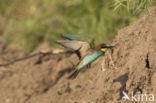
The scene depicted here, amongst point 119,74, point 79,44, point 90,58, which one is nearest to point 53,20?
point 79,44

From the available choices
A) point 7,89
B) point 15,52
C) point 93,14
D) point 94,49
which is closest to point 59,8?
point 93,14

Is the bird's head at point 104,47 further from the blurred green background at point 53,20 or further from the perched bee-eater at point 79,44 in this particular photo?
the blurred green background at point 53,20

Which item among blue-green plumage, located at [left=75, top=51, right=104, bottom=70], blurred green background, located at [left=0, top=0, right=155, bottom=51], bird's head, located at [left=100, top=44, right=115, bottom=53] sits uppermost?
bird's head, located at [left=100, top=44, right=115, bottom=53]

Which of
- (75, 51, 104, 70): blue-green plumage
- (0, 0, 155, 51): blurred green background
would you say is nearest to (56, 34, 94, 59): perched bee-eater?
(75, 51, 104, 70): blue-green plumage

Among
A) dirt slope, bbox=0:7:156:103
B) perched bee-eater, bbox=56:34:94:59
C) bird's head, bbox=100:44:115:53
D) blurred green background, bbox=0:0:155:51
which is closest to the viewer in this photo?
dirt slope, bbox=0:7:156:103

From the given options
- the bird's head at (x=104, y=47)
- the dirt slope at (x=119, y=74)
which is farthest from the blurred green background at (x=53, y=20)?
the bird's head at (x=104, y=47)

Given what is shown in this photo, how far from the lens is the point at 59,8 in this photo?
6.43 m

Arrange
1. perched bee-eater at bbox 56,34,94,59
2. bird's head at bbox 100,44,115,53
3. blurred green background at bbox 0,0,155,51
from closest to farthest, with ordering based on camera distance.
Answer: bird's head at bbox 100,44,115,53, perched bee-eater at bbox 56,34,94,59, blurred green background at bbox 0,0,155,51

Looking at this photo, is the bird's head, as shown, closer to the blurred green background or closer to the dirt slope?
the dirt slope

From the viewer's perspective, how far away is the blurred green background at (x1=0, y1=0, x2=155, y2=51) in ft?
17.3

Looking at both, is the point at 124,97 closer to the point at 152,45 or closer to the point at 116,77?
the point at 116,77

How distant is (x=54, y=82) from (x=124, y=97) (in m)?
1.44

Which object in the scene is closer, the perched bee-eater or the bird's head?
the bird's head

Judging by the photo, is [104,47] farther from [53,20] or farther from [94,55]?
[53,20]
